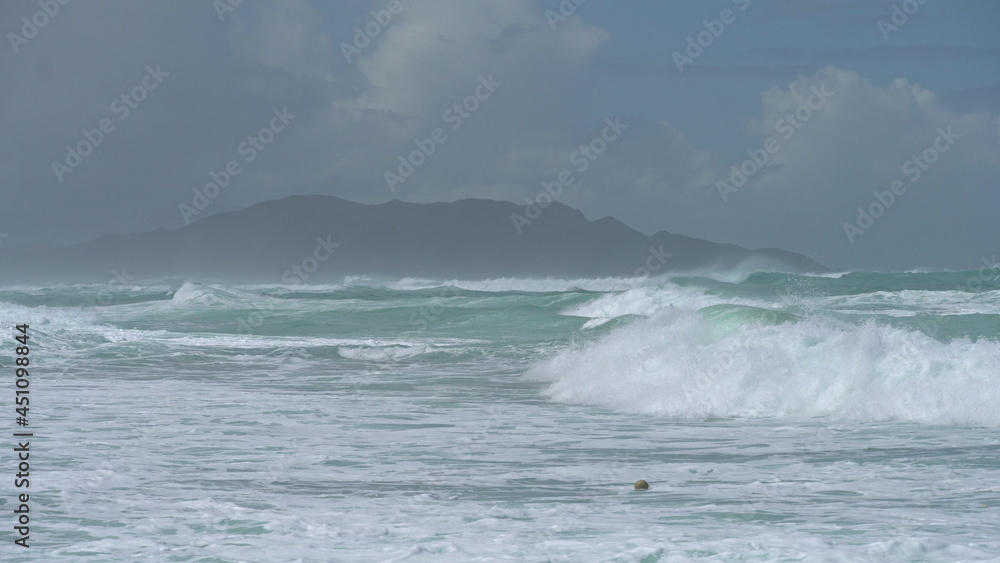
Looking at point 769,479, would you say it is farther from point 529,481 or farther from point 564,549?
point 564,549

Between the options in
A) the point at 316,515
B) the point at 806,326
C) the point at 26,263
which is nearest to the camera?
the point at 316,515

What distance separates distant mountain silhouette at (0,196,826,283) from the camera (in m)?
122

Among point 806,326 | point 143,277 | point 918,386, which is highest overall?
→ point 143,277

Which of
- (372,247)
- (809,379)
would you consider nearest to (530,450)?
(809,379)

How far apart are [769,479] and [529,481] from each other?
5.76ft

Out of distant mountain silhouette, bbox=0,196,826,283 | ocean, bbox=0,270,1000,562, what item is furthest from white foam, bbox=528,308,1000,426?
distant mountain silhouette, bbox=0,196,826,283

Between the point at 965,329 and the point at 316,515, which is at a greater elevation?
the point at 965,329

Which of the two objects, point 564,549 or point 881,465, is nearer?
point 564,549

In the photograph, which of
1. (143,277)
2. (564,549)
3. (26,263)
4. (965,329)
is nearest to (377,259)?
(143,277)

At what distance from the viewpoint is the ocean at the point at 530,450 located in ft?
18.3

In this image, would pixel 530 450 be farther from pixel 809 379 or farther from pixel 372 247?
pixel 372 247

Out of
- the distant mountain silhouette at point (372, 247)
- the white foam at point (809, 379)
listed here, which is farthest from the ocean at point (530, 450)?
the distant mountain silhouette at point (372, 247)

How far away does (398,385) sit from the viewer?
551 inches

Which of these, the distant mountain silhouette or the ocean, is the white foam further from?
the distant mountain silhouette
